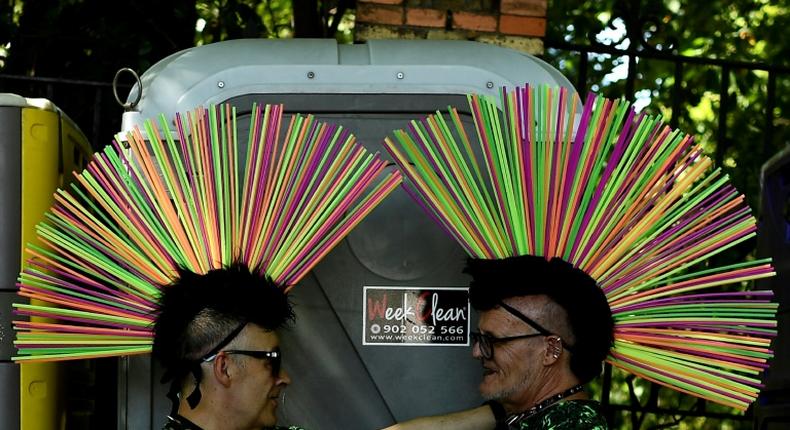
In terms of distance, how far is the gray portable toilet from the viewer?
11.9 ft

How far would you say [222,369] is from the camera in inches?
131

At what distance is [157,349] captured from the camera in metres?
3.36

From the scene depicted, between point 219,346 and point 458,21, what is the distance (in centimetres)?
223

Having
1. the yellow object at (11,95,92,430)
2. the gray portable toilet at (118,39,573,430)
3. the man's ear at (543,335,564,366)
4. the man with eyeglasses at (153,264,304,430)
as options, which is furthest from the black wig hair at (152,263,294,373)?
the man's ear at (543,335,564,366)

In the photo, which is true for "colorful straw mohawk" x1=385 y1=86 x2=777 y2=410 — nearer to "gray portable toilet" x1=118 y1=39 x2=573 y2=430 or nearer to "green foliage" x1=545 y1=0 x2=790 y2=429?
"gray portable toilet" x1=118 y1=39 x2=573 y2=430

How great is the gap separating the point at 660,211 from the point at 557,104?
0.41 m

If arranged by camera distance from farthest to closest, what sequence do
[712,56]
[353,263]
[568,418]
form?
[712,56], [353,263], [568,418]

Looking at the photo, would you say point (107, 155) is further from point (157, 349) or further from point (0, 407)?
point (0, 407)

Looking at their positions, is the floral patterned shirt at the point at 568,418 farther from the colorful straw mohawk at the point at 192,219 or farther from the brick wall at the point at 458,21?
the brick wall at the point at 458,21

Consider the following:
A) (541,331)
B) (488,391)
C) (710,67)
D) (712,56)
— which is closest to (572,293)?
(541,331)

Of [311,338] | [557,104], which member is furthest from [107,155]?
[557,104]

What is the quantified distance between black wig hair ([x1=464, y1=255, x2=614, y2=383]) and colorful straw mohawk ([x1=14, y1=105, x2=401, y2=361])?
392 mm

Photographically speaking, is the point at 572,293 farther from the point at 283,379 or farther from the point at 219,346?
the point at 219,346

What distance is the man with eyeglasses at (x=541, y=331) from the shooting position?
3.38 meters
